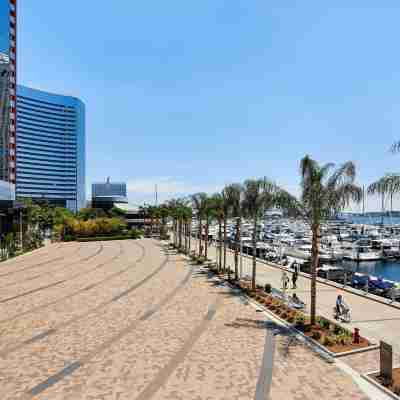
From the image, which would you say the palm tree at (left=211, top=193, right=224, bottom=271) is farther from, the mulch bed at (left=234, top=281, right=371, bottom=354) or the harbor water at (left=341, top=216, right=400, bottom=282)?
the harbor water at (left=341, top=216, right=400, bottom=282)

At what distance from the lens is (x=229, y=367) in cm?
1083

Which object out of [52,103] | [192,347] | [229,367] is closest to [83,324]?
[192,347]

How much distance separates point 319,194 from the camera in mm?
15586

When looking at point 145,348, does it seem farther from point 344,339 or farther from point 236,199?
point 236,199

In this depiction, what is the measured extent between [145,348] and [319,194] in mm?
10803

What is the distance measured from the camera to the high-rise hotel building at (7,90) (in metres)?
58.2

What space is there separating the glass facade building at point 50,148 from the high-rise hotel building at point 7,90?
90334 millimetres

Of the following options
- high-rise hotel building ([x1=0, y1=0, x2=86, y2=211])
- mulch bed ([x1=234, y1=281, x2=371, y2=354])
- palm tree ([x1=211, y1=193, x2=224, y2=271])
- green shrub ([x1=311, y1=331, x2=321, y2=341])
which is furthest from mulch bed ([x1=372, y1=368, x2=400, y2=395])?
high-rise hotel building ([x1=0, y1=0, x2=86, y2=211])

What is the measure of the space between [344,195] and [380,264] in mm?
44786

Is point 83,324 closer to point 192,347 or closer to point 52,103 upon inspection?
point 192,347

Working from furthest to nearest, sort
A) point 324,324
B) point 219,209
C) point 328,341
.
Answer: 1. point 219,209
2. point 324,324
3. point 328,341

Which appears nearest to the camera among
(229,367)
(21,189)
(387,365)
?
(387,365)

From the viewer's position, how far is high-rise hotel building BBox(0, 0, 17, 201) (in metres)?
58.2

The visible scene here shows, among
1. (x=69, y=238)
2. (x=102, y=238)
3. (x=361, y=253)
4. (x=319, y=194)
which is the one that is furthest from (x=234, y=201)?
(x=69, y=238)
